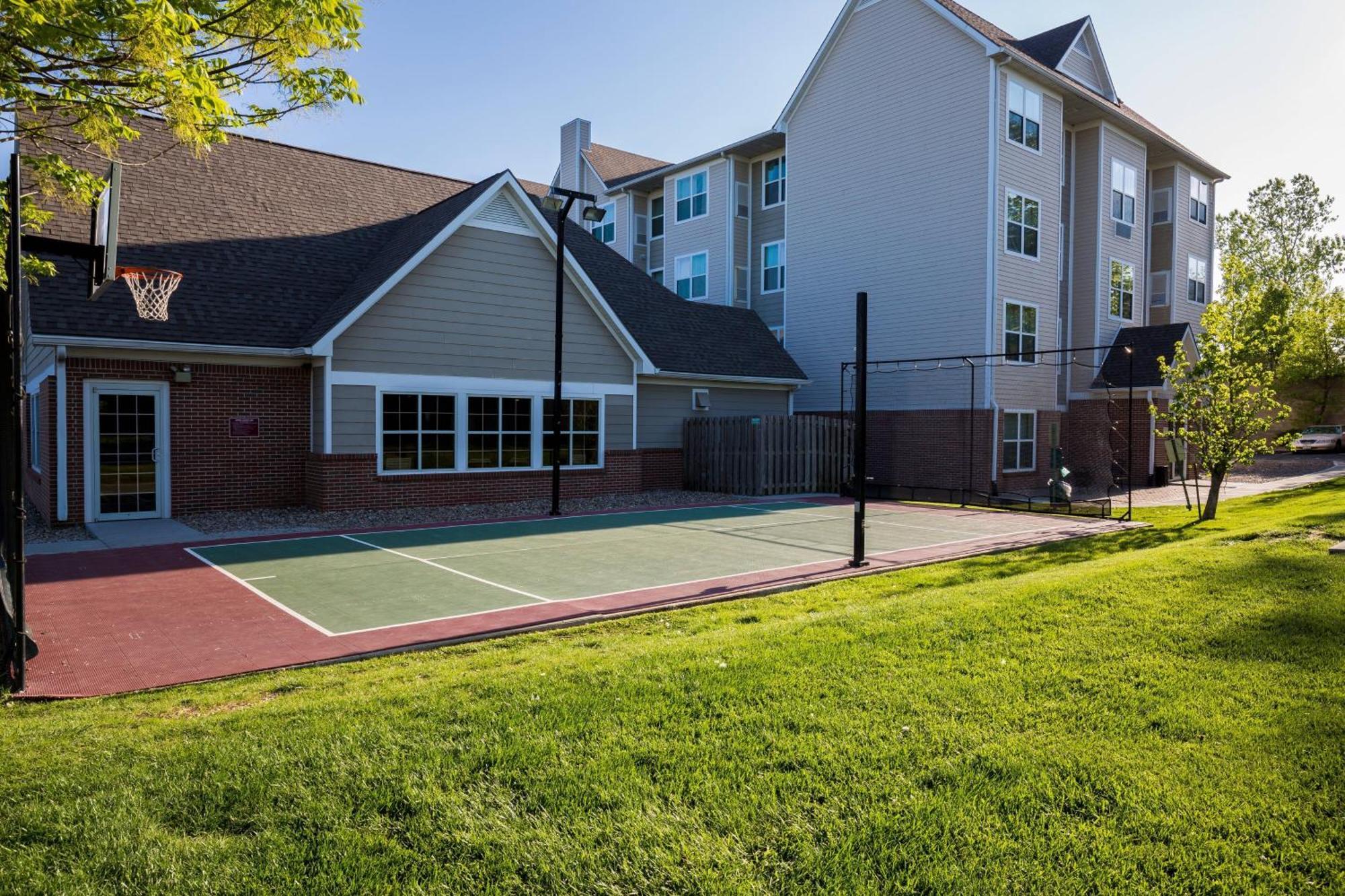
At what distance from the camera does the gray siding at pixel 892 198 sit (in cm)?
2399

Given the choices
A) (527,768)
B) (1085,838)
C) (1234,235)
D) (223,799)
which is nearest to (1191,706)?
(1085,838)

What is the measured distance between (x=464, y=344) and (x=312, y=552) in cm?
724

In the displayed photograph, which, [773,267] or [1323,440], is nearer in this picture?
[773,267]

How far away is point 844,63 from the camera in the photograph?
27234 millimetres

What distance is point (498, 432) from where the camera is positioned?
19.1 metres

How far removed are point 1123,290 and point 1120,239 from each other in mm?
1712

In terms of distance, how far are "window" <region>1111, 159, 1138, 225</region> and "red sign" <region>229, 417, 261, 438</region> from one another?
26729 millimetres

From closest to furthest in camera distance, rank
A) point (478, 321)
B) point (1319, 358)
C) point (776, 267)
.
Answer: point (478, 321), point (776, 267), point (1319, 358)

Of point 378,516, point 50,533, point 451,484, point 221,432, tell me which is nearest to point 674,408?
point 451,484

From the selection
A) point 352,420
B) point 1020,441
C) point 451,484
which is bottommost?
point 451,484

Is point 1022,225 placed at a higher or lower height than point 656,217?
lower

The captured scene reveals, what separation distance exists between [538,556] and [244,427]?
26.2ft

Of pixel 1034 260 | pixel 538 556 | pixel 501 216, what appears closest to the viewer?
pixel 538 556

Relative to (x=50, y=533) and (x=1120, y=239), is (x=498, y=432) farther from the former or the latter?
(x=1120, y=239)
